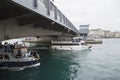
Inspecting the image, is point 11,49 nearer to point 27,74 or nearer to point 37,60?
point 37,60

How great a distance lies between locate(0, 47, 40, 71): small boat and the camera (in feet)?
87.2

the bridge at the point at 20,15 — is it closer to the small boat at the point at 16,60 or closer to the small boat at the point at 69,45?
the small boat at the point at 16,60

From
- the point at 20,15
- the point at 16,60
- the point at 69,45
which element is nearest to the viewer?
the point at 20,15

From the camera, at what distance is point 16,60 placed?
26.7 meters

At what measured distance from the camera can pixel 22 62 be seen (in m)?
26.9

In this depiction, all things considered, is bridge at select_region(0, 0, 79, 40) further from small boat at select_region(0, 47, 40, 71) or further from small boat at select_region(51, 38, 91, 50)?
small boat at select_region(51, 38, 91, 50)

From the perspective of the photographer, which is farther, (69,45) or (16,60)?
(69,45)

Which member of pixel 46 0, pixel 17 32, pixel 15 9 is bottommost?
pixel 17 32

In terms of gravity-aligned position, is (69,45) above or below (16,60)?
above

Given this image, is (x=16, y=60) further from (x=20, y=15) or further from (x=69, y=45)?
(x=69, y=45)

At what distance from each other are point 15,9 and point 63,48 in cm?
4641

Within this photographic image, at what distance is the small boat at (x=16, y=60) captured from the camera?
1046 inches

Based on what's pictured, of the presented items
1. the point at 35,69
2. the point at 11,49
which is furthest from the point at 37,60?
the point at 11,49

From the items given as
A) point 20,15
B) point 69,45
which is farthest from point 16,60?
point 69,45
